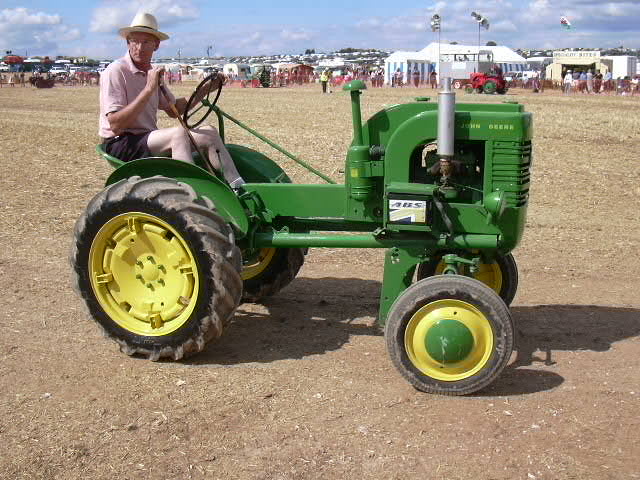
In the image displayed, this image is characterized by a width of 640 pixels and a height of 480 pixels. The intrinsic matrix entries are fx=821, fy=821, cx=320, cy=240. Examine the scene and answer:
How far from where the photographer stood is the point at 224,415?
445 centimetres

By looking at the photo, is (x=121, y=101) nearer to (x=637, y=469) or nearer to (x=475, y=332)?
(x=475, y=332)

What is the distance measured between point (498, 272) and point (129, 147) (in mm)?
2730

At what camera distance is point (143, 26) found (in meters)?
5.62

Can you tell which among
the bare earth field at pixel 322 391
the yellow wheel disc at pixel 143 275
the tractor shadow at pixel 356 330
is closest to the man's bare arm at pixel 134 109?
the yellow wheel disc at pixel 143 275

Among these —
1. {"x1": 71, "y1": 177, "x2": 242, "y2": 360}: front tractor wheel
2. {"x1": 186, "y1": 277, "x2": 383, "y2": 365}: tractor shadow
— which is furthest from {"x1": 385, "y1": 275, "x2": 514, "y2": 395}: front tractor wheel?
{"x1": 71, "y1": 177, "x2": 242, "y2": 360}: front tractor wheel

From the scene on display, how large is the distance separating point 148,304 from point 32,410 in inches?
40.3

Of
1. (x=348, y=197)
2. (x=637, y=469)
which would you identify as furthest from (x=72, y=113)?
(x=637, y=469)

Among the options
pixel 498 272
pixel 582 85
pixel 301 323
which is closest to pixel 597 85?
pixel 582 85

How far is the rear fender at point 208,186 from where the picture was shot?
531 cm

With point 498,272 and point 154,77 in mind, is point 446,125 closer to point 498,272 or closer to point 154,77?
point 498,272

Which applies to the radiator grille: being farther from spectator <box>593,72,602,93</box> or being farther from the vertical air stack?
spectator <box>593,72,602,93</box>

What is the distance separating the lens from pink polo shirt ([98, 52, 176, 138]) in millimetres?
5465

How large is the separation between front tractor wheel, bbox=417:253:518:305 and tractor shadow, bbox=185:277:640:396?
316mm

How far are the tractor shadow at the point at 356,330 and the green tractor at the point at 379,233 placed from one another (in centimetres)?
37
